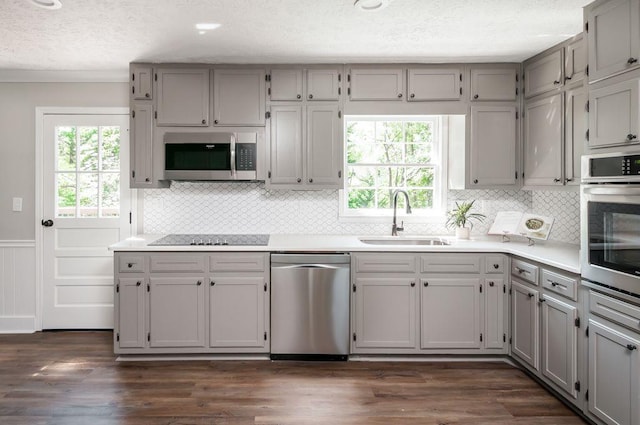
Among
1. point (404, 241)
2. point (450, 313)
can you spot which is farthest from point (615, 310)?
point (404, 241)

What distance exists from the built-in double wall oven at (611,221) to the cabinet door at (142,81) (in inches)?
125

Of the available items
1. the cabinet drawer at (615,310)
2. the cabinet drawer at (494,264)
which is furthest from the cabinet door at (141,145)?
the cabinet drawer at (615,310)

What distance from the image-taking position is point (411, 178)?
432 cm

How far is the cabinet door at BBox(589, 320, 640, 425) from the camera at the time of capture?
2.22 m

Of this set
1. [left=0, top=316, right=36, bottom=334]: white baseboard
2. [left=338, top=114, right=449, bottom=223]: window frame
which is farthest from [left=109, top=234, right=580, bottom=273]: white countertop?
[left=0, top=316, right=36, bottom=334]: white baseboard

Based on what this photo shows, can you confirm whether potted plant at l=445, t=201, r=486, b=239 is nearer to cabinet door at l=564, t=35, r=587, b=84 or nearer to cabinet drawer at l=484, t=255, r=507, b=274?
cabinet drawer at l=484, t=255, r=507, b=274

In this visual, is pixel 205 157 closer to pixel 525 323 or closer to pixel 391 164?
pixel 391 164

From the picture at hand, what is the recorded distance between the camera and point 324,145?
386cm

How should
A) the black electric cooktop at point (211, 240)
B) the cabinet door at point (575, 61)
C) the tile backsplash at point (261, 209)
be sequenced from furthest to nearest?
the tile backsplash at point (261, 209) → the black electric cooktop at point (211, 240) → the cabinet door at point (575, 61)

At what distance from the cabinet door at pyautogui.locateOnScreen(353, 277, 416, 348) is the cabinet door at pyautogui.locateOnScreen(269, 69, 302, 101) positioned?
5.15ft

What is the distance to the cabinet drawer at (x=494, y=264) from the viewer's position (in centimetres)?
355

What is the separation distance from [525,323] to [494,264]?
18.6 inches

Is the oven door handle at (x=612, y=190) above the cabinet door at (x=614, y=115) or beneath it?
beneath

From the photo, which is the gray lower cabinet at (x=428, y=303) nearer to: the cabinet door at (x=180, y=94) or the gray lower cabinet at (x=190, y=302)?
the gray lower cabinet at (x=190, y=302)
